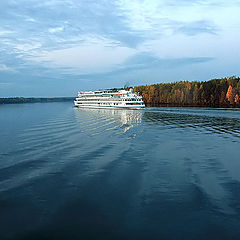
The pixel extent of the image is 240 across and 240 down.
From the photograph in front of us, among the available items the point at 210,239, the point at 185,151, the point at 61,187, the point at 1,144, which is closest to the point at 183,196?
the point at 210,239

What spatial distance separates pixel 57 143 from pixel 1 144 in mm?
6502

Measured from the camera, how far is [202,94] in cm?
13800

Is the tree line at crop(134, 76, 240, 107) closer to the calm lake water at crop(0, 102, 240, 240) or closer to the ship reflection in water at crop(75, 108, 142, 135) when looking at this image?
the ship reflection in water at crop(75, 108, 142, 135)

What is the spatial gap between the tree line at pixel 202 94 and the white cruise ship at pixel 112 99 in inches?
1670

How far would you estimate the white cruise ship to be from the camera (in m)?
106

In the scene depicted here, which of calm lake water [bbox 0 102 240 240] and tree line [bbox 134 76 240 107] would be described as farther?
tree line [bbox 134 76 240 107]

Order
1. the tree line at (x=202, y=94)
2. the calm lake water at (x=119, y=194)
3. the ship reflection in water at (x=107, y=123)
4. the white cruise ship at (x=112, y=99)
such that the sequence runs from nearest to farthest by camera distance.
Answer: the calm lake water at (x=119, y=194) → the ship reflection in water at (x=107, y=123) → the white cruise ship at (x=112, y=99) → the tree line at (x=202, y=94)

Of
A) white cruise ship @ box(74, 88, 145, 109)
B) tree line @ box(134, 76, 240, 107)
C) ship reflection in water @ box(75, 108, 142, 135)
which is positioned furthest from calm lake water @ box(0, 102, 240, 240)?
tree line @ box(134, 76, 240, 107)

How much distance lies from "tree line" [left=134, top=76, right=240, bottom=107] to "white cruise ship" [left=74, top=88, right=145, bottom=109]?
139ft

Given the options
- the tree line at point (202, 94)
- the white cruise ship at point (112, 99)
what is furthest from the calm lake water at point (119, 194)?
the tree line at point (202, 94)

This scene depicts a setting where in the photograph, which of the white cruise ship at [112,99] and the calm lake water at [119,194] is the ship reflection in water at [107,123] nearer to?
the calm lake water at [119,194]

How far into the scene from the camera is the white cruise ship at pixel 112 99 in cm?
10588

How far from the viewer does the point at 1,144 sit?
28.0m

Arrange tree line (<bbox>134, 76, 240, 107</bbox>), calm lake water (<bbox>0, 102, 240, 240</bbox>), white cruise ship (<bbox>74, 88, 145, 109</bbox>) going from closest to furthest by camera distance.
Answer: calm lake water (<bbox>0, 102, 240, 240</bbox>), white cruise ship (<bbox>74, 88, 145, 109</bbox>), tree line (<bbox>134, 76, 240, 107</bbox>)
